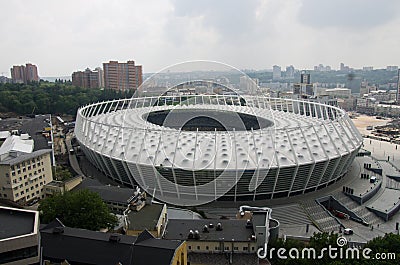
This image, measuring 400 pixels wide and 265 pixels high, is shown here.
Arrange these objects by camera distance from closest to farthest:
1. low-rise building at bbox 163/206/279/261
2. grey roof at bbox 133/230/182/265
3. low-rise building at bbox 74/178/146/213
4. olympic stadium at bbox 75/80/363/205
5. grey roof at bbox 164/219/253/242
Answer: grey roof at bbox 133/230/182/265
low-rise building at bbox 163/206/279/261
grey roof at bbox 164/219/253/242
low-rise building at bbox 74/178/146/213
olympic stadium at bbox 75/80/363/205

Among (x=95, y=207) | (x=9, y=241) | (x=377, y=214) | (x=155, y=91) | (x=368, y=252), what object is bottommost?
(x=377, y=214)

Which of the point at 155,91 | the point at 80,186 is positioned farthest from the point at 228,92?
the point at 80,186

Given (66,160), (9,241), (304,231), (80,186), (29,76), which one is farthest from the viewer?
(29,76)

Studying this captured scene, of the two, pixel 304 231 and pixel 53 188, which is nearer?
pixel 304 231

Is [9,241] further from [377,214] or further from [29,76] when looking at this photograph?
[29,76]

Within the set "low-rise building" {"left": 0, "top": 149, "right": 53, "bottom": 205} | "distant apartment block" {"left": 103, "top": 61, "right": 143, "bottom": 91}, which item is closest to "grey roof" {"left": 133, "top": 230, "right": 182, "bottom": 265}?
"low-rise building" {"left": 0, "top": 149, "right": 53, "bottom": 205}

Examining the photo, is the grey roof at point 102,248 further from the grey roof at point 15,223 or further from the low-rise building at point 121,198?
the low-rise building at point 121,198

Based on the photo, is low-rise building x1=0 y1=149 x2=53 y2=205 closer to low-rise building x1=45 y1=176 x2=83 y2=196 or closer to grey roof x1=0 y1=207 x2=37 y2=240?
low-rise building x1=45 y1=176 x2=83 y2=196
